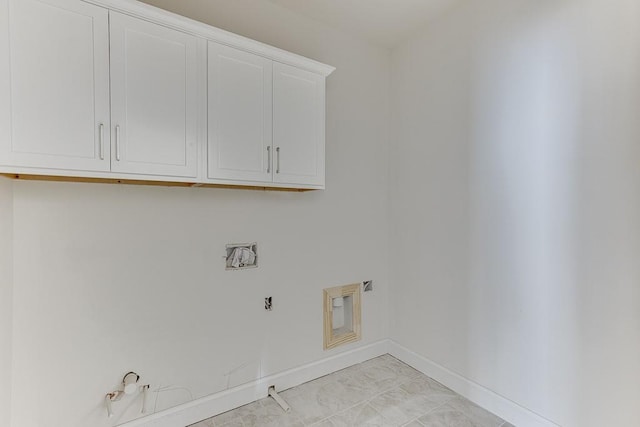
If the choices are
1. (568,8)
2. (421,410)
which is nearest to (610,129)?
(568,8)

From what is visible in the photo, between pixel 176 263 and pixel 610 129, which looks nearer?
pixel 610 129

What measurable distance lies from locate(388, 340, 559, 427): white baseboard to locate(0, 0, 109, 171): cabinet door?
8.25 feet

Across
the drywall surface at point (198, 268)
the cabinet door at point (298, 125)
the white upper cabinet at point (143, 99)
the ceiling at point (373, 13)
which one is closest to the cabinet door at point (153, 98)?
the white upper cabinet at point (143, 99)

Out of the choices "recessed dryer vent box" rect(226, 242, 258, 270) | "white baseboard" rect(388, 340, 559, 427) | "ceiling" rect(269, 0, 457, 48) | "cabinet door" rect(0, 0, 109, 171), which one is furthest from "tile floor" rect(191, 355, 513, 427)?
"ceiling" rect(269, 0, 457, 48)

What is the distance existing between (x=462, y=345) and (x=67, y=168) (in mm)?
2511

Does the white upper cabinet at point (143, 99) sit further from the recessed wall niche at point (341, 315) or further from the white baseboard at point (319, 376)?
the white baseboard at point (319, 376)

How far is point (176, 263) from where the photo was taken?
5.77 feet

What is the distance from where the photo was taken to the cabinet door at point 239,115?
5.23ft

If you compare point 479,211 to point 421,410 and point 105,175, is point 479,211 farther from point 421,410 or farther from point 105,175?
point 105,175

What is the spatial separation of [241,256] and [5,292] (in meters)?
1.11

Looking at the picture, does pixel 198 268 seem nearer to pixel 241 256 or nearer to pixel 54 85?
pixel 241 256

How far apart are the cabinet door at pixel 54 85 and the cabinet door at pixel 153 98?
2.0 inches

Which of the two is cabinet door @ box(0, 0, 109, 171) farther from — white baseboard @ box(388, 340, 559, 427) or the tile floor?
white baseboard @ box(388, 340, 559, 427)

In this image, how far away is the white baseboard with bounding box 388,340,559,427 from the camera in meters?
1.71
